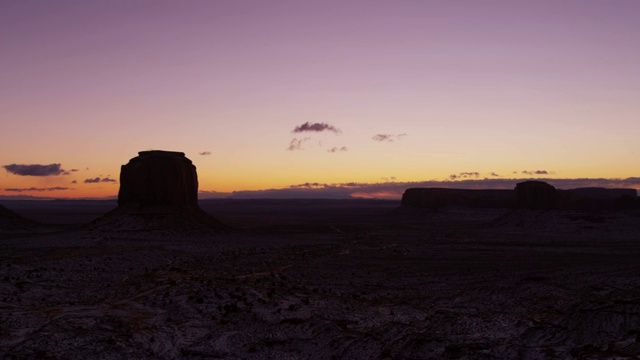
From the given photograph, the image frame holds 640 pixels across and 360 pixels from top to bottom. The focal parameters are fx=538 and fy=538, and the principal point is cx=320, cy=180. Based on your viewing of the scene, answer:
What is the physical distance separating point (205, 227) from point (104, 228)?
9.91 metres

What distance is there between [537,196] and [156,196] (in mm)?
48780

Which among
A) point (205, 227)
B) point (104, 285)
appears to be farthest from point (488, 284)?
point (205, 227)

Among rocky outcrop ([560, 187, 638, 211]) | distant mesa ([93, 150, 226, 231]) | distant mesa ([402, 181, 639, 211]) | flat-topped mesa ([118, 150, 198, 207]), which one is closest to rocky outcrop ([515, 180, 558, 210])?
distant mesa ([402, 181, 639, 211])

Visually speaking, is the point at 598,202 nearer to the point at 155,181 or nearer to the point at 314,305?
the point at 155,181

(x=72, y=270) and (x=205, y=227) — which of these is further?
(x=205, y=227)

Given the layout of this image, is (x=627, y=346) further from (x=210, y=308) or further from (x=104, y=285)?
(x=104, y=285)

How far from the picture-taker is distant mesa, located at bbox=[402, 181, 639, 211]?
72250mm

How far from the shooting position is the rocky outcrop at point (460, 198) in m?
103

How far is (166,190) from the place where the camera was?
193 feet

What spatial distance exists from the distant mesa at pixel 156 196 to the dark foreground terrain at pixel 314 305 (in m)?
17.1

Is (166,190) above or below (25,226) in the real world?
above

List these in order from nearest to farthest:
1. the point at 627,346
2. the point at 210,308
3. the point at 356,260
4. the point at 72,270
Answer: the point at 627,346 < the point at 210,308 < the point at 72,270 < the point at 356,260

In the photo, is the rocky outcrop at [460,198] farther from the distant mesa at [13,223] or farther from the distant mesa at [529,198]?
the distant mesa at [13,223]

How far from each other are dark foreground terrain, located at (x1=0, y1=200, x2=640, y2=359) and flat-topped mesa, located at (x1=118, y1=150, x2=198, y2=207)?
794 inches
